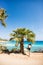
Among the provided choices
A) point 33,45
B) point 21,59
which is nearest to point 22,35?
point 33,45

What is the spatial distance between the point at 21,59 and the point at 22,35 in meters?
0.29

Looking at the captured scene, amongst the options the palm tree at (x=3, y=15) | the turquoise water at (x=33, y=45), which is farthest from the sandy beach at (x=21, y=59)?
the palm tree at (x=3, y=15)

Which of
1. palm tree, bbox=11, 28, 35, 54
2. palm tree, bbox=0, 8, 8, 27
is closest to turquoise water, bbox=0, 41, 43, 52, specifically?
palm tree, bbox=11, 28, 35, 54

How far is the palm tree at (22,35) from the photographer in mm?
1856

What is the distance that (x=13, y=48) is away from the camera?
187 centimetres

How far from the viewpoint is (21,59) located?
1.86 m

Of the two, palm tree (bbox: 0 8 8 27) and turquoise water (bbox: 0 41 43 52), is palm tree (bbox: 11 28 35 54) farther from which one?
palm tree (bbox: 0 8 8 27)

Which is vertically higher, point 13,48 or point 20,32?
point 20,32

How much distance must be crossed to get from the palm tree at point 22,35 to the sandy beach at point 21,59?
9 cm

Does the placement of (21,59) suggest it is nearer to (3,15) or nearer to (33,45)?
(33,45)

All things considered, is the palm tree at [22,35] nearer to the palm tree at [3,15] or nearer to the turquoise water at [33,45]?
the turquoise water at [33,45]

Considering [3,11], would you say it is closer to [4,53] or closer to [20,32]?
[20,32]

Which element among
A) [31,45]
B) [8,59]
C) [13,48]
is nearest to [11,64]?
[8,59]

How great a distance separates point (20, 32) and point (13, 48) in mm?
212
